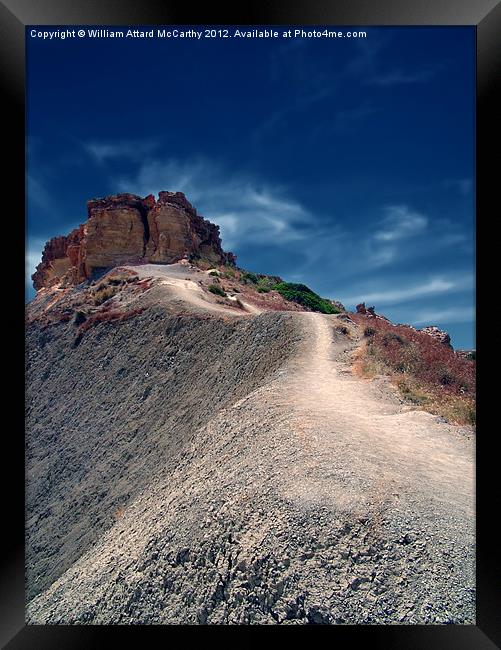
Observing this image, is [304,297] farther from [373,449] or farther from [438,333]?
[373,449]

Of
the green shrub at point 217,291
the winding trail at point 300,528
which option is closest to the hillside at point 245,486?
the winding trail at point 300,528

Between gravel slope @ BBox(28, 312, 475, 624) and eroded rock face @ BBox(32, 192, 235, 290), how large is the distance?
21.4 metres

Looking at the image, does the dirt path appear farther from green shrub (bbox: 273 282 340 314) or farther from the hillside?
green shrub (bbox: 273 282 340 314)

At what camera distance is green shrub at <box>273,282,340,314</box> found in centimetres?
3770

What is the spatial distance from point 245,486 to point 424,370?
6126 mm

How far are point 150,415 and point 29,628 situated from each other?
10149mm

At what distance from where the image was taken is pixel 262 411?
9.67m

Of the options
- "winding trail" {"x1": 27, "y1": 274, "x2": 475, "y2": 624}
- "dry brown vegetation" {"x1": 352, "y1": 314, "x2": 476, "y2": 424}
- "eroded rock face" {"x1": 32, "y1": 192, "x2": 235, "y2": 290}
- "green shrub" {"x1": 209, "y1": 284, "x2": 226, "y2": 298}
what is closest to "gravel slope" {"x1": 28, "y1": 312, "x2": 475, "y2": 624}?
"winding trail" {"x1": 27, "y1": 274, "x2": 475, "y2": 624}

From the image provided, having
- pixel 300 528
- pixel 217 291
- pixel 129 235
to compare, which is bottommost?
pixel 300 528

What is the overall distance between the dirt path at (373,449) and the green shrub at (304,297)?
26.8 metres

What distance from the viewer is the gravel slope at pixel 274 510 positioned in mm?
4926

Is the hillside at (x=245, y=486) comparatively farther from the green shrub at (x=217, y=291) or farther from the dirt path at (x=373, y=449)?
the green shrub at (x=217, y=291)
